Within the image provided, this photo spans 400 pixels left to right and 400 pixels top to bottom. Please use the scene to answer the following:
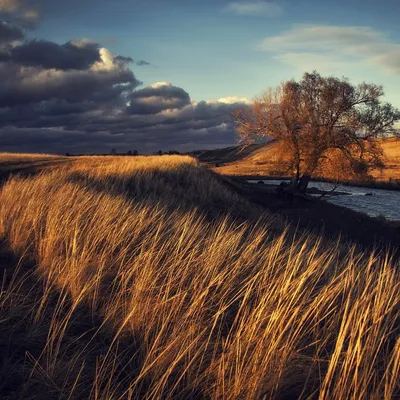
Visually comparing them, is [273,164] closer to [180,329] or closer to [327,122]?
[327,122]

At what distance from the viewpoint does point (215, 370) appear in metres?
2.75

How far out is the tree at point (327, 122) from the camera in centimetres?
3041

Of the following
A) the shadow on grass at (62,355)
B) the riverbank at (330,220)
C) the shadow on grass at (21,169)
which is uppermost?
the shadow on grass at (21,169)

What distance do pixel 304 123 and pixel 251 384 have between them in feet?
99.6

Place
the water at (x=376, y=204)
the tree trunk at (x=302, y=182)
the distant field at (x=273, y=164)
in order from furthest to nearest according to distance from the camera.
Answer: the distant field at (x=273, y=164), the tree trunk at (x=302, y=182), the water at (x=376, y=204)

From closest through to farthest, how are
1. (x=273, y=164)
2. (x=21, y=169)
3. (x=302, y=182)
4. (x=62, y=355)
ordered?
(x=62, y=355) < (x=21, y=169) < (x=302, y=182) < (x=273, y=164)

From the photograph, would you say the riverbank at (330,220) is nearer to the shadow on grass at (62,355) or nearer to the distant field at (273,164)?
the distant field at (273,164)

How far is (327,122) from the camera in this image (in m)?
30.9

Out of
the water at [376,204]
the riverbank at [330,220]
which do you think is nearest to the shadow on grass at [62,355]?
the riverbank at [330,220]

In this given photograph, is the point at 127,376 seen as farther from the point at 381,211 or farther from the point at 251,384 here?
the point at 381,211

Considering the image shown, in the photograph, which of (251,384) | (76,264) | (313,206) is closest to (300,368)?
(251,384)

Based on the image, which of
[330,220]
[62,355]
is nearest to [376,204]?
[330,220]

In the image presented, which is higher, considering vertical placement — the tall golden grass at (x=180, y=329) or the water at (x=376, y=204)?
the tall golden grass at (x=180, y=329)

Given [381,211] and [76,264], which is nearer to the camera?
[76,264]
